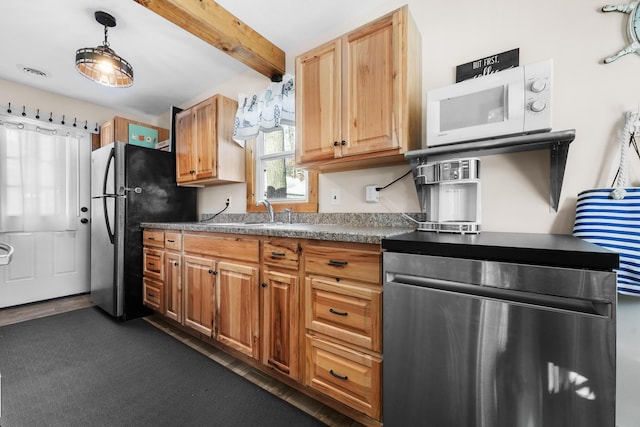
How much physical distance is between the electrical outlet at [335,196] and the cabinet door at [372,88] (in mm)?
479

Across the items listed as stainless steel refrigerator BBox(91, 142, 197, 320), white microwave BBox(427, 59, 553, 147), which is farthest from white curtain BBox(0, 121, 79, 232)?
white microwave BBox(427, 59, 553, 147)

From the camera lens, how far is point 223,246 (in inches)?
74.5

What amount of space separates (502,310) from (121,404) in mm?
1987

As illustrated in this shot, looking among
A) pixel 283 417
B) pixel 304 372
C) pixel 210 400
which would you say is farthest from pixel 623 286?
pixel 210 400

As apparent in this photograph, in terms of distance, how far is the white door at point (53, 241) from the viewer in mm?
2951

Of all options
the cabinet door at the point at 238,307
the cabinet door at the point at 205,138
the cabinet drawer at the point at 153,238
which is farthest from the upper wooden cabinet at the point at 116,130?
the cabinet door at the point at 238,307

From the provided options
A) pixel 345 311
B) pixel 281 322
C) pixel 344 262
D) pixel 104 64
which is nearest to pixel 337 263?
pixel 344 262

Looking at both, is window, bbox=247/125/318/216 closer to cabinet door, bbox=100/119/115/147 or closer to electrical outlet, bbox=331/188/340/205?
electrical outlet, bbox=331/188/340/205

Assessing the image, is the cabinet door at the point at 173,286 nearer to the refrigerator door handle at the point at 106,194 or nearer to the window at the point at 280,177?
the refrigerator door handle at the point at 106,194

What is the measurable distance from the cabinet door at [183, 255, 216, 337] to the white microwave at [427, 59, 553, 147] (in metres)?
1.78

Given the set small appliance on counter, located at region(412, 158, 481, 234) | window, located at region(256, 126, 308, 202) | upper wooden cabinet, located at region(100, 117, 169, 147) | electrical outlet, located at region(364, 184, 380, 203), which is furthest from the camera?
upper wooden cabinet, located at region(100, 117, 169, 147)

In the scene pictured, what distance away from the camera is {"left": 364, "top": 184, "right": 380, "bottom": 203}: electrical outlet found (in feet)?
6.22

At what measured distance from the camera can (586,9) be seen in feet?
4.20

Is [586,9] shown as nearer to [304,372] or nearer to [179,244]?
[304,372]
